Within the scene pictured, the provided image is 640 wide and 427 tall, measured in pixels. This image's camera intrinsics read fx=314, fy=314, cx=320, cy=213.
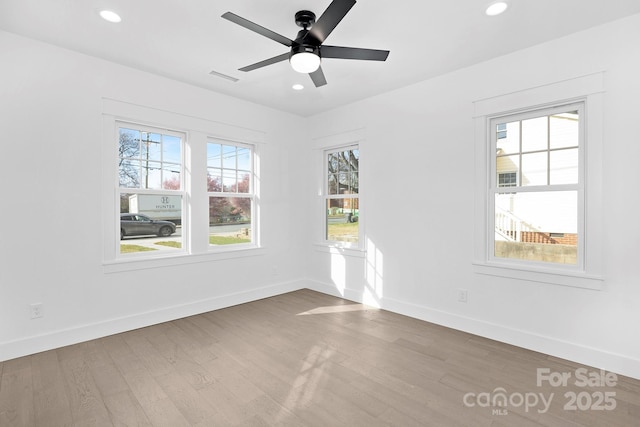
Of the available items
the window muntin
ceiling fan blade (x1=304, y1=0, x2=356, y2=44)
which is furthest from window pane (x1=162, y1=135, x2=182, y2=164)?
the window muntin

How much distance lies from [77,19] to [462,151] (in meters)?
3.80

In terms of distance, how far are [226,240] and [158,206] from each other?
40.9 inches

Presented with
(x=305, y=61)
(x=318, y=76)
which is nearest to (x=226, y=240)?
(x=318, y=76)

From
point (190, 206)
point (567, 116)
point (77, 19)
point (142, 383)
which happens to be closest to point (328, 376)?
point (142, 383)

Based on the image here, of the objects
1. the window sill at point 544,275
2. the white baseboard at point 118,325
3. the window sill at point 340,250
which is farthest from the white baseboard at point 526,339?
the white baseboard at point 118,325

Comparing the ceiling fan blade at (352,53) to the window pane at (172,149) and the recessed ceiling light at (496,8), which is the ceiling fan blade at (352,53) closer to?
the recessed ceiling light at (496,8)

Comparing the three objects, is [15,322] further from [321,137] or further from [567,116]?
[567,116]

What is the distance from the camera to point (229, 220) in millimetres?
4539

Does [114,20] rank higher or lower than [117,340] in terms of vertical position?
higher

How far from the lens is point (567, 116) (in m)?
2.93

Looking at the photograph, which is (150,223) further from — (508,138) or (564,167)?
(564,167)

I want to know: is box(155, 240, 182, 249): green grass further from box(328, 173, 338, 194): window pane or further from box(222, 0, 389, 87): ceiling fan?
box(222, 0, 389, 87): ceiling fan

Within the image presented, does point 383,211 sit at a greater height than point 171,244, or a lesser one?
greater

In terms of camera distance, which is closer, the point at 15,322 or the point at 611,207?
the point at 611,207
